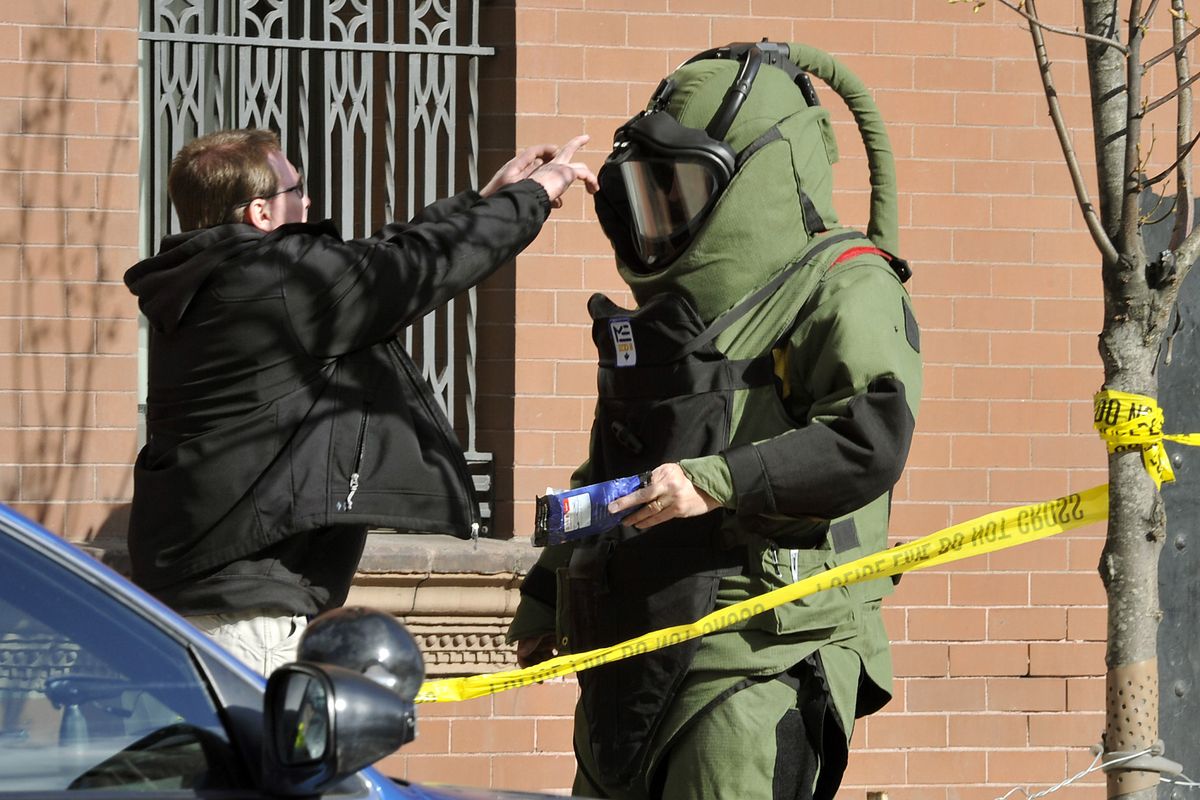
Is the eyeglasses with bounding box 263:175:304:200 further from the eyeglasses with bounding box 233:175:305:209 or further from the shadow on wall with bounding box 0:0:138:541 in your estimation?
the shadow on wall with bounding box 0:0:138:541

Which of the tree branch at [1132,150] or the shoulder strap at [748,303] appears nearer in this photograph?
the tree branch at [1132,150]

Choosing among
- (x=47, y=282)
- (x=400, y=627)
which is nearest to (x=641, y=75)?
(x=47, y=282)

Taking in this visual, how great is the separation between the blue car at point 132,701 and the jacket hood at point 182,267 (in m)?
1.50

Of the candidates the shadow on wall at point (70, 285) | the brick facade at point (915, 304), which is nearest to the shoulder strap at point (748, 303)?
the brick facade at point (915, 304)

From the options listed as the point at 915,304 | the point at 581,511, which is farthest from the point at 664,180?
the point at 915,304

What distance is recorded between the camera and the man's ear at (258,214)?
3.67 metres

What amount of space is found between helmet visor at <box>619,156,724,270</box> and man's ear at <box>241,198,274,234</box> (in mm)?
813

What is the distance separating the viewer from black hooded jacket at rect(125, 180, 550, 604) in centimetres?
348

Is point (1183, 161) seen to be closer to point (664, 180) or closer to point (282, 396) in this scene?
point (664, 180)

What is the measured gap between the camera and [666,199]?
349cm

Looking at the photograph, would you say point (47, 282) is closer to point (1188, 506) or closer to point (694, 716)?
point (694, 716)

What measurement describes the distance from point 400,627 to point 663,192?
5.27 ft

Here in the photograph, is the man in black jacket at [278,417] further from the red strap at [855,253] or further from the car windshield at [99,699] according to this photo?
the car windshield at [99,699]

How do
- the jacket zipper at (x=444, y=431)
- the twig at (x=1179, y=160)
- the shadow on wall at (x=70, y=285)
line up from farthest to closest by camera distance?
the shadow on wall at (x=70, y=285)
the jacket zipper at (x=444, y=431)
the twig at (x=1179, y=160)
